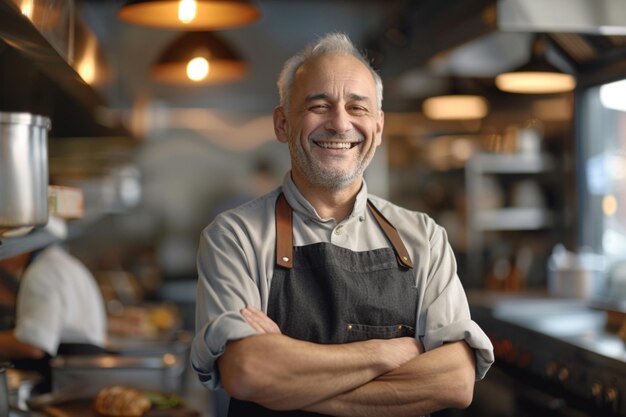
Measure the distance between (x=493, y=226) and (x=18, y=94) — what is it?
3.60 metres

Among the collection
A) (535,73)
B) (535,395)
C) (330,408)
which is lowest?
(535,395)

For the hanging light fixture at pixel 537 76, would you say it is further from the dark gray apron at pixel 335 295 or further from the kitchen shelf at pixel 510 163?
the dark gray apron at pixel 335 295

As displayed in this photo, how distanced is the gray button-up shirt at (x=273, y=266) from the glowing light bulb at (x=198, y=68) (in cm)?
221

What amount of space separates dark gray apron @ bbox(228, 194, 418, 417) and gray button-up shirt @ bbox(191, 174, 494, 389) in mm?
27

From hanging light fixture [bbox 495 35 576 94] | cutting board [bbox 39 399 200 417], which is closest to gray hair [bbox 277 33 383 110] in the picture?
cutting board [bbox 39 399 200 417]

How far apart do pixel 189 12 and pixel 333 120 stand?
Answer: 1351 mm

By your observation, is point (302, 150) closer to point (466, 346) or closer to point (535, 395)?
point (466, 346)

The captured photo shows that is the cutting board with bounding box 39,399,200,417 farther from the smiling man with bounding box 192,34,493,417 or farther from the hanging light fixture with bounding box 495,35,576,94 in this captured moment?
the hanging light fixture with bounding box 495,35,576,94

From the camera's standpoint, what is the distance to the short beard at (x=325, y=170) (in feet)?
7.27

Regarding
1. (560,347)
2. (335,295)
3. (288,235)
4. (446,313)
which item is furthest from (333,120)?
(560,347)

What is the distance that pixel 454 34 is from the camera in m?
4.26

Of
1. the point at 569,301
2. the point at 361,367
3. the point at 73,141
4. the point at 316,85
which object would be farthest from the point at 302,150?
the point at 73,141

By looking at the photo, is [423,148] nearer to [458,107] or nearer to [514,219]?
[458,107]

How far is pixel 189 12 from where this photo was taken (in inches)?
132
